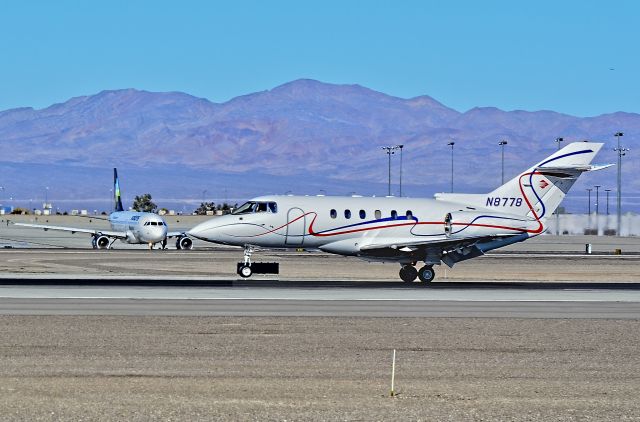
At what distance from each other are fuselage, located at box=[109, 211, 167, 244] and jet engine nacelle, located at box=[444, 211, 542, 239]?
4214 centimetres

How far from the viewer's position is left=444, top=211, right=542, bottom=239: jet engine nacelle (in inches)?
1924

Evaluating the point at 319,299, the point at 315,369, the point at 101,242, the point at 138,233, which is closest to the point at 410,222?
the point at 319,299

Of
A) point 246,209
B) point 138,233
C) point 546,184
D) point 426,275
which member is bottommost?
point 426,275

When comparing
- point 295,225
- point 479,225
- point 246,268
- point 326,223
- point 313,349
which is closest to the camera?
point 313,349

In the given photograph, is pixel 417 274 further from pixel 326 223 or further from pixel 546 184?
pixel 546 184

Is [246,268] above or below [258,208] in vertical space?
below

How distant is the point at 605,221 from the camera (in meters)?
127

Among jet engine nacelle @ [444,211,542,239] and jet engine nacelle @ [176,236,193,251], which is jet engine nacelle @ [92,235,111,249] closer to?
jet engine nacelle @ [176,236,193,251]

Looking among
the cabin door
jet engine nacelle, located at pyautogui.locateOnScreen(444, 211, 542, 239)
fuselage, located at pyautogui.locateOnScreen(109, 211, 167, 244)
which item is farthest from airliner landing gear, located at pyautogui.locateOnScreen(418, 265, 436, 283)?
fuselage, located at pyautogui.locateOnScreen(109, 211, 167, 244)

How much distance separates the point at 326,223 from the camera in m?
47.7

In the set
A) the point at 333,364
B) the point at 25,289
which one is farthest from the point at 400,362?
the point at 25,289

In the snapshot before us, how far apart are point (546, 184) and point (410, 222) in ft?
20.5

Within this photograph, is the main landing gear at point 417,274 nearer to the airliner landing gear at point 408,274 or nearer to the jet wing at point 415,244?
the airliner landing gear at point 408,274

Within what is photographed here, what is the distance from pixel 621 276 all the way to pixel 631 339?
91.3 ft
